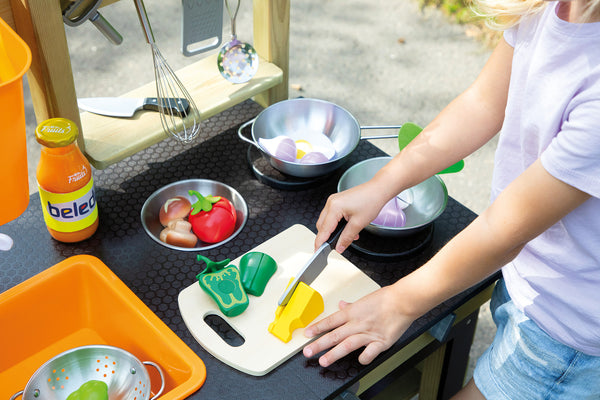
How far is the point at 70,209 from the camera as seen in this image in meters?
1.13

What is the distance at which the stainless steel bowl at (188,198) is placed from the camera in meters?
1.25

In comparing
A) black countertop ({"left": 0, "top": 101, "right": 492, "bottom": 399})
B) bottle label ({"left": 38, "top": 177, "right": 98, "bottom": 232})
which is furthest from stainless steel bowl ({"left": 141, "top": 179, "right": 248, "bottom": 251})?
bottle label ({"left": 38, "top": 177, "right": 98, "bottom": 232})

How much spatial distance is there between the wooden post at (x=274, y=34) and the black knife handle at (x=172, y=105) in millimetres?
239

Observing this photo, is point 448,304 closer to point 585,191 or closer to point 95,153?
point 585,191

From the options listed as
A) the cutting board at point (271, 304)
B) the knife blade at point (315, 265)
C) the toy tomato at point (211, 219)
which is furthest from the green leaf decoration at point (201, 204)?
the knife blade at point (315, 265)

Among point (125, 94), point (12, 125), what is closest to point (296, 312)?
point (12, 125)

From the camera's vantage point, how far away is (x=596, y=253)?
0.95 metres

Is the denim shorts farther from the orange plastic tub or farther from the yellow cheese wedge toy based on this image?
the orange plastic tub

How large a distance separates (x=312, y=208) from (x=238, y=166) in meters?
0.20

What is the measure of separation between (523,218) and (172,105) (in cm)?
75

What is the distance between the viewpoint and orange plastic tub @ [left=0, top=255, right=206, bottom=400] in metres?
1.07

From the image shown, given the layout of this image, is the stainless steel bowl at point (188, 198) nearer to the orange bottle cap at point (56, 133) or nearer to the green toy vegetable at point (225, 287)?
the green toy vegetable at point (225, 287)

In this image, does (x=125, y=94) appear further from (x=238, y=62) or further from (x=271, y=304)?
(x=271, y=304)

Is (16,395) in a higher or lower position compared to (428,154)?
lower
